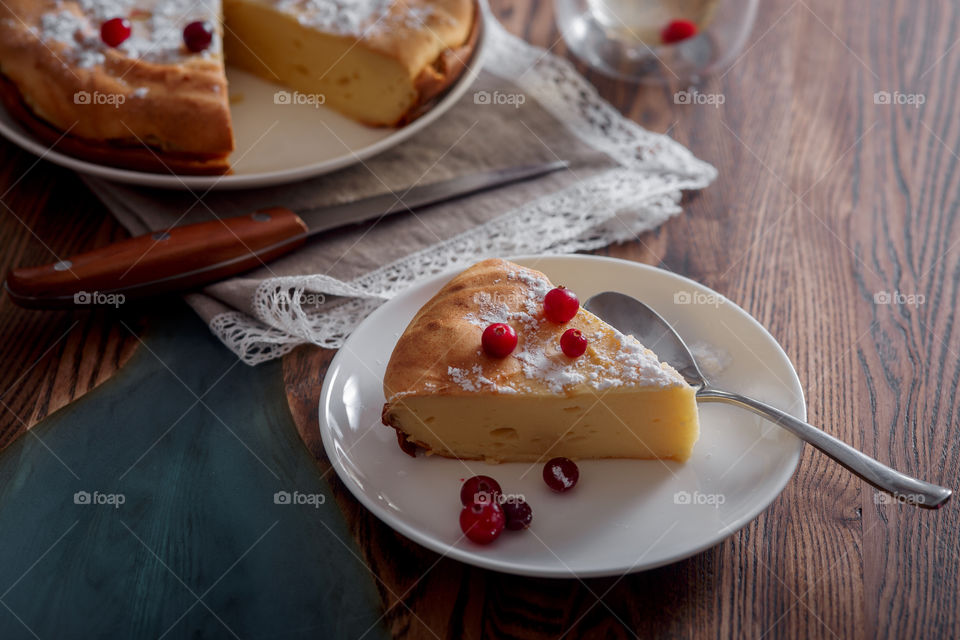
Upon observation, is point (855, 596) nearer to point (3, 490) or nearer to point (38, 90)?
point (3, 490)

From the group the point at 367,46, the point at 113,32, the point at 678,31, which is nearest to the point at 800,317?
the point at 678,31

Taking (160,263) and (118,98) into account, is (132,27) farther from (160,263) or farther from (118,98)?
(160,263)

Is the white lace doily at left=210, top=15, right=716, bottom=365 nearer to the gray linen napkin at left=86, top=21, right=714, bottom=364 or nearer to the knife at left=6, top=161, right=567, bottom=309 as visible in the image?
the gray linen napkin at left=86, top=21, right=714, bottom=364

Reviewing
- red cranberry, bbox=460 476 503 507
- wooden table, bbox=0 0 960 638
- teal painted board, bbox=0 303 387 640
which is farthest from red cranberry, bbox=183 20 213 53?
red cranberry, bbox=460 476 503 507

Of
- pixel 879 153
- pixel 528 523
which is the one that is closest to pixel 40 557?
pixel 528 523

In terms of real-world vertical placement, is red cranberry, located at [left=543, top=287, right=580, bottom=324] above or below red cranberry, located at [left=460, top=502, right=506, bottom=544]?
above

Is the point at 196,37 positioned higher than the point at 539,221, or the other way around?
the point at 196,37
